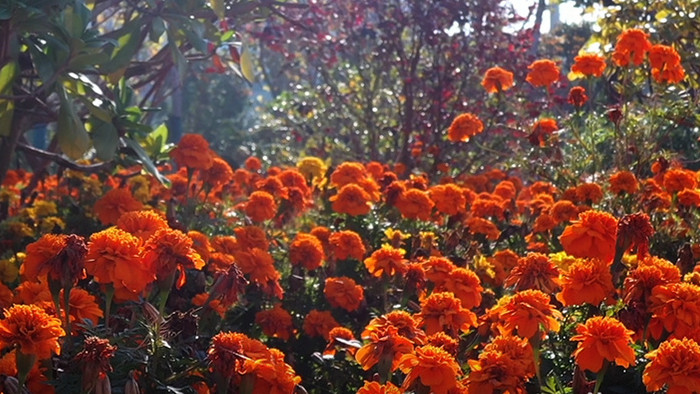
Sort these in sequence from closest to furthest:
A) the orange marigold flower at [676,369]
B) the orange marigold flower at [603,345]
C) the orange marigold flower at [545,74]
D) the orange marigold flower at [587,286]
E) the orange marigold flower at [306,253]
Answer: the orange marigold flower at [676,369] < the orange marigold flower at [603,345] < the orange marigold flower at [587,286] < the orange marigold flower at [306,253] < the orange marigold flower at [545,74]

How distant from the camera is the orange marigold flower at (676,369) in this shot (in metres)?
1.91

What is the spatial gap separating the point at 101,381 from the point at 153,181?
3.36 m

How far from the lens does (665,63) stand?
4234 mm

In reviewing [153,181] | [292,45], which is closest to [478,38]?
[292,45]

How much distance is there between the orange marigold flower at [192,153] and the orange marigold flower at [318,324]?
3.93 feet

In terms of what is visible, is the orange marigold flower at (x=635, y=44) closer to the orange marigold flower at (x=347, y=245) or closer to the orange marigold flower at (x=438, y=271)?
the orange marigold flower at (x=347, y=245)

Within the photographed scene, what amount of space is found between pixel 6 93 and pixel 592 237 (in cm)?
243

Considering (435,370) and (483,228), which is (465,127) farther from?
(435,370)

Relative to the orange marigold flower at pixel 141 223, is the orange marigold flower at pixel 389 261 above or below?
below

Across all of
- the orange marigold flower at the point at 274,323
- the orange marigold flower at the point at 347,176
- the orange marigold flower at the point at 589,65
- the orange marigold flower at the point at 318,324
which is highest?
the orange marigold flower at the point at 589,65

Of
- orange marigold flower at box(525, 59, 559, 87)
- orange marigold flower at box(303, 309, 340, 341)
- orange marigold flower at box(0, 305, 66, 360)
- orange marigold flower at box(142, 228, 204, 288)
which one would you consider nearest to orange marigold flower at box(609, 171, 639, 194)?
orange marigold flower at box(525, 59, 559, 87)

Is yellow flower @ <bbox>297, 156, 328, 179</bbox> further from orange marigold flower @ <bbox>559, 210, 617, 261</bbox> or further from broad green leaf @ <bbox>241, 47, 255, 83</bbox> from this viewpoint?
orange marigold flower @ <bbox>559, 210, 617, 261</bbox>

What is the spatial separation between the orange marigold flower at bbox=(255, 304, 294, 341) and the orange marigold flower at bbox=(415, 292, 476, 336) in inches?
31.4

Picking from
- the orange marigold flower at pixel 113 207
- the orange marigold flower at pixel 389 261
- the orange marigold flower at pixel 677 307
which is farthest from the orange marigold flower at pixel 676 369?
the orange marigold flower at pixel 113 207
